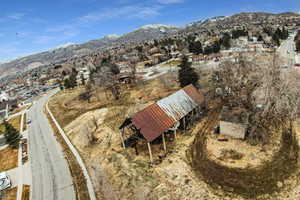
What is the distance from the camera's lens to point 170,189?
1647 centimetres

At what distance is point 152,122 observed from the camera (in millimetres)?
20984

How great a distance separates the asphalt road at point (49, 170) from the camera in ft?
62.4

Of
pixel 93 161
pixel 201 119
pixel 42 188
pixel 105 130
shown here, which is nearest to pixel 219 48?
pixel 201 119

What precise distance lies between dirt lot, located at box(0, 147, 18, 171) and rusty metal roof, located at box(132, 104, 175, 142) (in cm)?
2245

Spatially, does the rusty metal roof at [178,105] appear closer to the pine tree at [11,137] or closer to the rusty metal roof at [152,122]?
the rusty metal roof at [152,122]

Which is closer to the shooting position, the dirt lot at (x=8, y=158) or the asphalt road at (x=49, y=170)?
the asphalt road at (x=49, y=170)

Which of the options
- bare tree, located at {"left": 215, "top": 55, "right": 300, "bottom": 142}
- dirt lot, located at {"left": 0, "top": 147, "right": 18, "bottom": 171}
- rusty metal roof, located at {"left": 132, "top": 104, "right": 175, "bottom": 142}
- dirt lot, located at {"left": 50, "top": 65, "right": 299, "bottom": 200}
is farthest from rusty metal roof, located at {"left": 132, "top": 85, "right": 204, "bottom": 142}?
dirt lot, located at {"left": 0, "top": 147, "right": 18, "bottom": 171}

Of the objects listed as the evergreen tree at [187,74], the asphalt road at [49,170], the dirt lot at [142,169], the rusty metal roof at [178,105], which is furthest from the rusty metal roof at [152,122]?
the evergreen tree at [187,74]

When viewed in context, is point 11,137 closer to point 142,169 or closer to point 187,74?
point 142,169

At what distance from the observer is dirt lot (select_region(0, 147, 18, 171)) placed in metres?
26.7

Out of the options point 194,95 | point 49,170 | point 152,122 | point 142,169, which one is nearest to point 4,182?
point 49,170

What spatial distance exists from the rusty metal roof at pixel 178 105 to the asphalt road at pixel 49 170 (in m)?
15.1

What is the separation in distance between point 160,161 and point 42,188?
14.8 metres

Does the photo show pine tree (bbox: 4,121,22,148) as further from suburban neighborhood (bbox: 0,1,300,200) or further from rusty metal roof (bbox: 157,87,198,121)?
rusty metal roof (bbox: 157,87,198,121)
